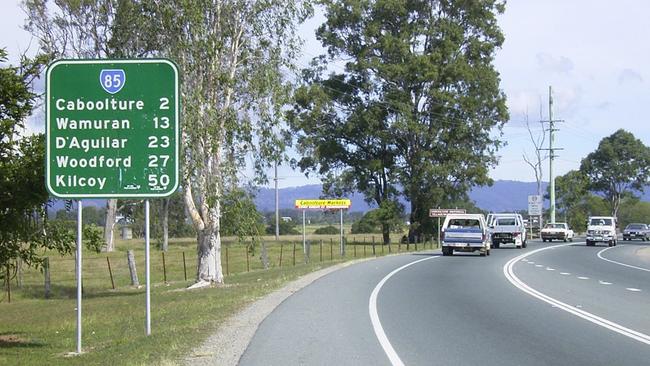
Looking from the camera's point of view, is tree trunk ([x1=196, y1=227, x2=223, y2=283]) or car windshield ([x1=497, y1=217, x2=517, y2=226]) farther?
car windshield ([x1=497, y1=217, x2=517, y2=226])

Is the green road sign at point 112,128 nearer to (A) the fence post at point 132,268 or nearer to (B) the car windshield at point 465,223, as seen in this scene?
(A) the fence post at point 132,268

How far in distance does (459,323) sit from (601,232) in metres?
45.5

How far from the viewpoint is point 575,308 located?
1514 cm

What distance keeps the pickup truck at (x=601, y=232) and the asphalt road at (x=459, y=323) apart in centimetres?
3354

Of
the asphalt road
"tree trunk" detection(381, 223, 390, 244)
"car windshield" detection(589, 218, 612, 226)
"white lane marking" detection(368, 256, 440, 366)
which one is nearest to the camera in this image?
"white lane marking" detection(368, 256, 440, 366)

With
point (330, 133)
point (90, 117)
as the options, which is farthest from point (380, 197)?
point (90, 117)

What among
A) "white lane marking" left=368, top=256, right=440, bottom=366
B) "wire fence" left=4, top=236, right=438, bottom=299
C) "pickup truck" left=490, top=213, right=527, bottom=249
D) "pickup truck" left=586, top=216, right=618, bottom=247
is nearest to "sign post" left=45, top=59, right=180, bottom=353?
"white lane marking" left=368, top=256, right=440, bottom=366

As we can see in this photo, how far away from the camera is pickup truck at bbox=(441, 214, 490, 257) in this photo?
37.2 metres

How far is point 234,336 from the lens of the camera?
1148 centimetres

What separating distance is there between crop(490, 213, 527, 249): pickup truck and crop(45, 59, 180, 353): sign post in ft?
135

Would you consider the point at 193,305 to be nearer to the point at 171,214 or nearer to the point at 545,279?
the point at 545,279

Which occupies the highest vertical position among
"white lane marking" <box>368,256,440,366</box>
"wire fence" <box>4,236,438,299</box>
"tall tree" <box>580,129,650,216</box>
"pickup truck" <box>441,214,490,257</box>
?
"tall tree" <box>580,129,650,216</box>

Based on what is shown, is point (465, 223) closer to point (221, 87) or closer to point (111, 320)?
point (221, 87)

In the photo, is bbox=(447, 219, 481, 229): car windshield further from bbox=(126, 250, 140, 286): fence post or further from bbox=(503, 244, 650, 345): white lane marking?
bbox=(126, 250, 140, 286): fence post
